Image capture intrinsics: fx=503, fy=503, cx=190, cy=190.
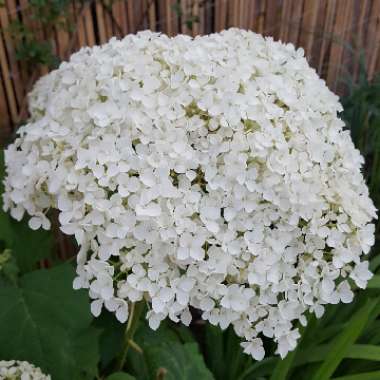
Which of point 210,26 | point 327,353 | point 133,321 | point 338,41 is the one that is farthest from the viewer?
point 338,41

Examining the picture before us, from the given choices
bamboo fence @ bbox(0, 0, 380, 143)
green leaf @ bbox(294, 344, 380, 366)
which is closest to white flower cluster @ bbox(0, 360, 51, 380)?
green leaf @ bbox(294, 344, 380, 366)

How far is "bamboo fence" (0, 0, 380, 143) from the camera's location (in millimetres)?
1437

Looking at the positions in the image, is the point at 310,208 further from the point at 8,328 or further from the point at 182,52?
the point at 8,328

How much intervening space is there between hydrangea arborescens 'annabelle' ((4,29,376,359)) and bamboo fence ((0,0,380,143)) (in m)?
0.57

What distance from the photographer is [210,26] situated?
1764mm

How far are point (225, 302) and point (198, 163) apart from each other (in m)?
0.22

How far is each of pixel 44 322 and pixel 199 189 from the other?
350 mm

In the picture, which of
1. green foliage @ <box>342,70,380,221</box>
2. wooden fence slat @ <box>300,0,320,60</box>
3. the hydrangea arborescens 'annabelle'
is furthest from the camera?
wooden fence slat @ <box>300,0,320,60</box>

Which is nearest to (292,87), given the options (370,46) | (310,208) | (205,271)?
(310,208)

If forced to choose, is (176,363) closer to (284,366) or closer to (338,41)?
(284,366)

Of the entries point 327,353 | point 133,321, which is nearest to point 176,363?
point 133,321

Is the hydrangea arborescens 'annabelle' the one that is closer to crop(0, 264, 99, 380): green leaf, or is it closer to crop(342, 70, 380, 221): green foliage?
crop(0, 264, 99, 380): green leaf

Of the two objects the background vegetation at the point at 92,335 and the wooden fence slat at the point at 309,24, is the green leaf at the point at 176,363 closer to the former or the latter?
the background vegetation at the point at 92,335

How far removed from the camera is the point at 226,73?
35.4 inches
